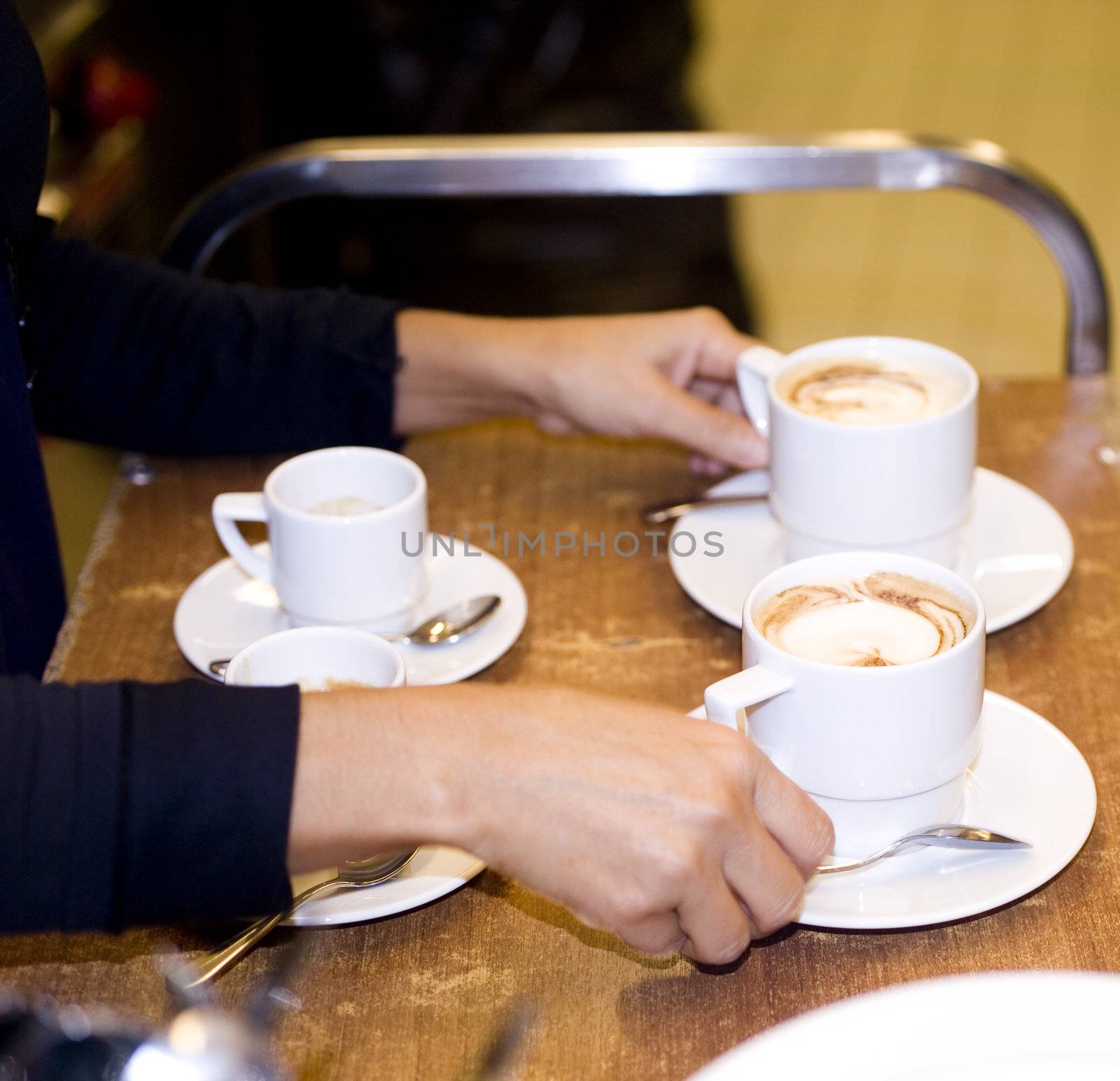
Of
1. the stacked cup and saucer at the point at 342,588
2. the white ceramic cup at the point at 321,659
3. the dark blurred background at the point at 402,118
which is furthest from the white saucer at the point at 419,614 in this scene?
the dark blurred background at the point at 402,118

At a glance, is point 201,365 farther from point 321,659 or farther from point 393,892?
point 393,892

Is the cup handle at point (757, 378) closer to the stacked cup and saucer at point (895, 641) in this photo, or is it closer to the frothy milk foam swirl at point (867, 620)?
the stacked cup and saucer at point (895, 641)

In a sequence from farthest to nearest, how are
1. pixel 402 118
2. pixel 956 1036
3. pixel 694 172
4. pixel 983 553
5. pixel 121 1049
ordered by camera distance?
pixel 402 118 → pixel 694 172 → pixel 983 553 → pixel 956 1036 → pixel 121 1049

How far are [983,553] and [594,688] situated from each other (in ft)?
1.09

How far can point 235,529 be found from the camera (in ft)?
3.50

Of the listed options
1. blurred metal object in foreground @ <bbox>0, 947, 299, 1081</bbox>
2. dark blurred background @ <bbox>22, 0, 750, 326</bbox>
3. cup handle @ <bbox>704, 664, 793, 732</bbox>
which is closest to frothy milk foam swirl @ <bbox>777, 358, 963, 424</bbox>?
cup handle @ <bbox>704, 664, 793, 732</bbox>

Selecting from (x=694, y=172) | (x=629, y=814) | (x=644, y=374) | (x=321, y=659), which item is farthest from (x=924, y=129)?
(x=629, y=814)

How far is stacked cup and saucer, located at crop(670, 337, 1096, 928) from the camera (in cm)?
75

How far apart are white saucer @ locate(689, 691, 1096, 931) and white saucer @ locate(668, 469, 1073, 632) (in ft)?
0.50

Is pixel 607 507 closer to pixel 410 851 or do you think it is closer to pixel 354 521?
pixel 354 521

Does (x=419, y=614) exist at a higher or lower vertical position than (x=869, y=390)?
lower

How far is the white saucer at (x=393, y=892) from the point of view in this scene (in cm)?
78

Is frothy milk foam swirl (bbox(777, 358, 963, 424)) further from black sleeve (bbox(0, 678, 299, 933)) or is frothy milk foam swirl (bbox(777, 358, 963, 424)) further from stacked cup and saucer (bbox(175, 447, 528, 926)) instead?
black sleeve (bbox(0, 678, 299, 933))

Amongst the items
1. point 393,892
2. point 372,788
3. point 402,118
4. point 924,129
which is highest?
point 372,788
